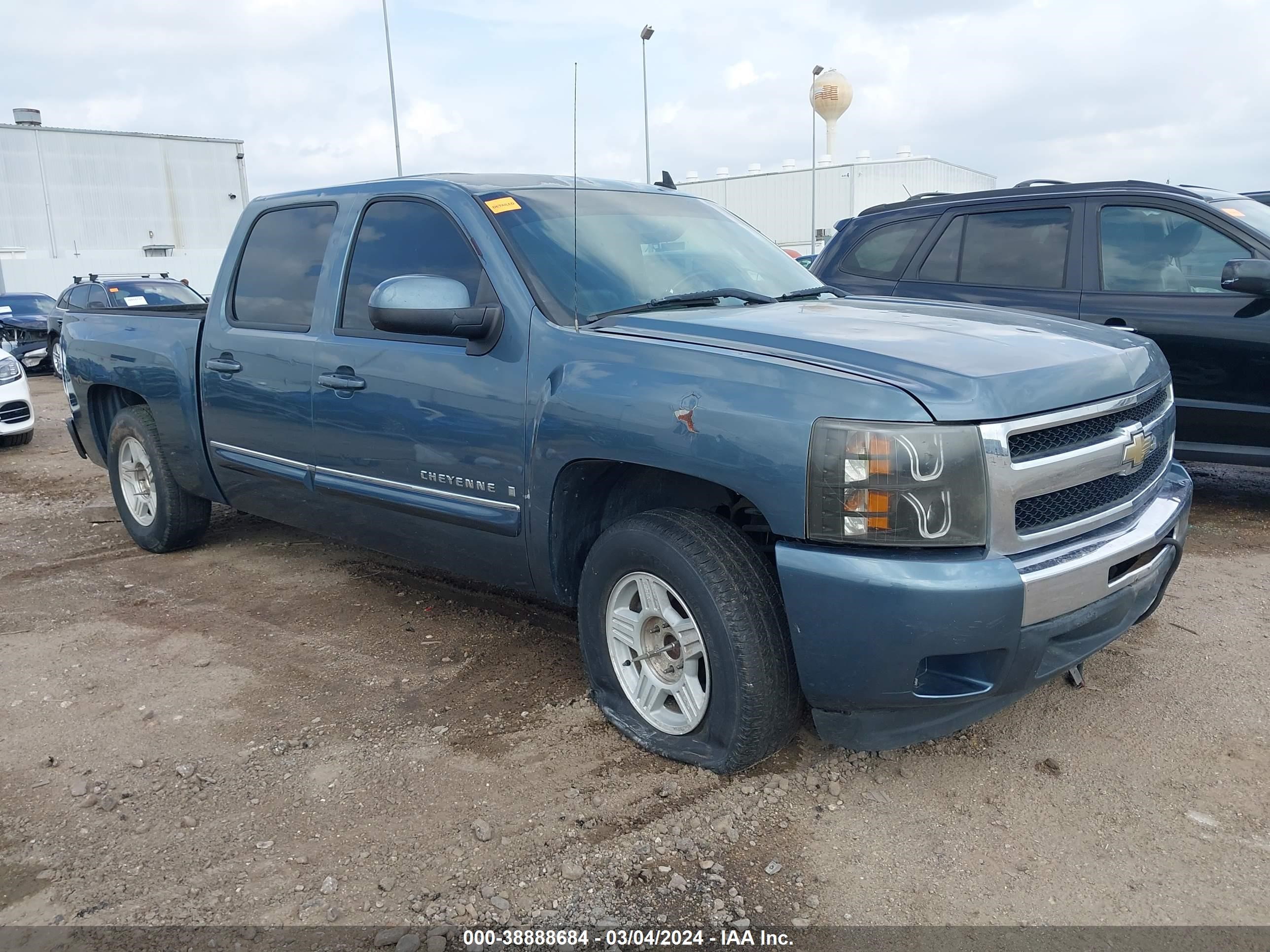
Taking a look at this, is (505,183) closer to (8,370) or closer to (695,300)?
(695,300)

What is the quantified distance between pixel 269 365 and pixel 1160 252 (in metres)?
4.71

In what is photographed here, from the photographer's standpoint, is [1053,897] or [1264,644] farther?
[1264,644]

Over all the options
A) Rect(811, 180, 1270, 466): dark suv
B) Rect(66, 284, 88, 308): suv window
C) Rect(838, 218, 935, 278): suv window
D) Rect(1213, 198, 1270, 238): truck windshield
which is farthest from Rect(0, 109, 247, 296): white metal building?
Rect(1213, 198, 1270, 238): truck windshield

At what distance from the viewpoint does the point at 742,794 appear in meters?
2.82

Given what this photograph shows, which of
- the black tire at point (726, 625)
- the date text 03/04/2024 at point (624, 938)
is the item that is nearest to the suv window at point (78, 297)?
the black tire at point (726, 625)

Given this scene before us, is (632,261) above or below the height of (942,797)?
above

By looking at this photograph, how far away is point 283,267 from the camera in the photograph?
14.4ft

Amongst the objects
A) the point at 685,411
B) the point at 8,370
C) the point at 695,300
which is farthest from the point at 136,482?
the point at 8,370

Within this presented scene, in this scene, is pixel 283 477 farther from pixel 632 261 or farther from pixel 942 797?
pixel 942 797

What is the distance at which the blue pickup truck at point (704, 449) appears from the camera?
2441 mm

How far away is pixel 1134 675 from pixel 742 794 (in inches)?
63.6

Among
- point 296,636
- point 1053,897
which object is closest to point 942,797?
point 1053,897

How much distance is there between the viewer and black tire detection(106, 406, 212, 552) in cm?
518

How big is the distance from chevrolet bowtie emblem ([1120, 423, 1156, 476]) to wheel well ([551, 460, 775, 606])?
39.9 inches
